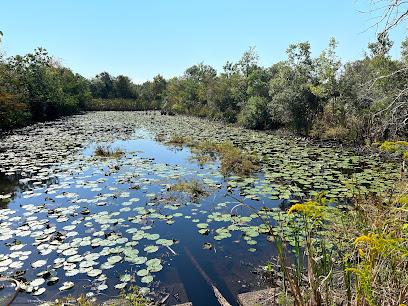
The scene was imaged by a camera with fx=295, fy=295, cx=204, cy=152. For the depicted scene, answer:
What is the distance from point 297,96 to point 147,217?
12938 mm

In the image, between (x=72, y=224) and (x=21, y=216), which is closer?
(x=72, y=224)

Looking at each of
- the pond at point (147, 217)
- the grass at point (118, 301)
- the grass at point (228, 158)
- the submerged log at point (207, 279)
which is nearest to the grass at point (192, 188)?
the pond at point (147, 217)

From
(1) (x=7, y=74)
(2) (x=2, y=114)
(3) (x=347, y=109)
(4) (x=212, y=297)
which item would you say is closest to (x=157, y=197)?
(4) (x=212, y=297)

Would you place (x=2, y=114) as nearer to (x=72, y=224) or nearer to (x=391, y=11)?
(x=72, y=224)

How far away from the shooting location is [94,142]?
1484cm

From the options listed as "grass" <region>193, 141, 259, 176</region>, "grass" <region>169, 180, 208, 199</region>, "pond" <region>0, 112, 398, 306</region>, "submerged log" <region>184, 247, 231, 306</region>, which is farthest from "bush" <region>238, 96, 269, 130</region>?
"submerged log" <region>184, 247, 231, 306</region>

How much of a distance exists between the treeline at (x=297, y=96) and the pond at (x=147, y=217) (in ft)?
8.09

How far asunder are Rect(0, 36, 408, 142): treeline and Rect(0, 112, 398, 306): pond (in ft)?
8.09

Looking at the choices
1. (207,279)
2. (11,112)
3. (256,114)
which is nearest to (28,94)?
(11,112)

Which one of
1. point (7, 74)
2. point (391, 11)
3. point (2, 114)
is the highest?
A: point (7, 74)

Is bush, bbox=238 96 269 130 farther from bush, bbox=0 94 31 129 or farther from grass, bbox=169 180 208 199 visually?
bush, bbox=0 94 31 129

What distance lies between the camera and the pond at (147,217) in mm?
3822

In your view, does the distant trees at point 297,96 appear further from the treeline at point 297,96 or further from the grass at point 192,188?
the grass at point 192,188

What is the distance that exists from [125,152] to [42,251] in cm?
786
